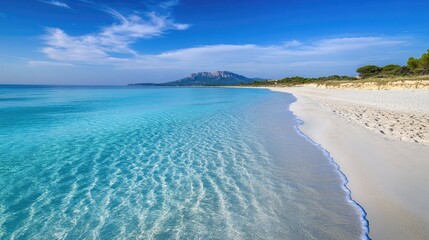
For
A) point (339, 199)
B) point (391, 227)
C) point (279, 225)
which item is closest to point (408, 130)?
point (339, 199)

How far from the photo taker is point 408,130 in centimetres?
1040

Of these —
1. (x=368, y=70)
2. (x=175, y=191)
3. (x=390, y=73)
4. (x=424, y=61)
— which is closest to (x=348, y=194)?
(x=175, y=191)

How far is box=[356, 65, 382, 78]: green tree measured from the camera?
87.6m

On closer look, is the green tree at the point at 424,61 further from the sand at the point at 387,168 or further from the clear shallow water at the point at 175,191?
the clear shallow water at the point at 175,191

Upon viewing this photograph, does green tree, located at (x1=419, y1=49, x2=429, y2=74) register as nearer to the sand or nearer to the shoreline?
the sand

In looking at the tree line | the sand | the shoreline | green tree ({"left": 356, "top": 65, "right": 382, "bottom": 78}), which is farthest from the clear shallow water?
green tree ({"left": 356, "top": 65, "right": 382, "bottom": 78})

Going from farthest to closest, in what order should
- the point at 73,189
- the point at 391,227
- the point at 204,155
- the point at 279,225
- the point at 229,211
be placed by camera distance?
the point at 204,155
the point at 73,189
the point at 229,211
the point at 279,225
the point at 391,227

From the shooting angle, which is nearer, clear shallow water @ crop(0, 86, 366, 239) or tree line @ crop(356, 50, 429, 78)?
clear shallow water @ crop(0, 86, 366, 239)

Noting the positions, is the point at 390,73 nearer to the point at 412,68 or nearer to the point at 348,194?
the point at 412,68

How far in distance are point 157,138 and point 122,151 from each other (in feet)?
8.43

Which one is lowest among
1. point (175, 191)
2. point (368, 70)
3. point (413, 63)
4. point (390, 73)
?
point (175, 191)

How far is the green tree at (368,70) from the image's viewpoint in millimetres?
87625

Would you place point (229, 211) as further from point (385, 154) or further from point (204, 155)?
point (385, 154)

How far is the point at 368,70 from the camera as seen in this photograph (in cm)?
9125
